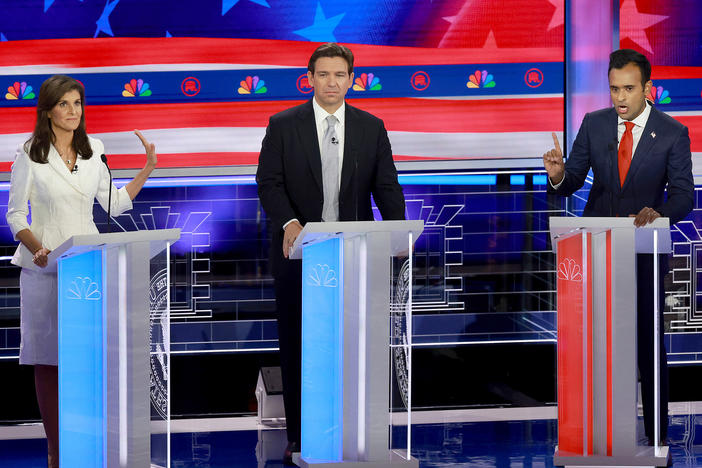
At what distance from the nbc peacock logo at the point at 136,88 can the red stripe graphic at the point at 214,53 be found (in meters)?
0.10

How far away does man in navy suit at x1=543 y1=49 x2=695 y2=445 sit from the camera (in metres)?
4.48

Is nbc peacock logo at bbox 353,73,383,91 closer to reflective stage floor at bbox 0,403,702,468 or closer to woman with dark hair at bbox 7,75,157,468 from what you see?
reflective stage floor at bbox 0,403,702,468

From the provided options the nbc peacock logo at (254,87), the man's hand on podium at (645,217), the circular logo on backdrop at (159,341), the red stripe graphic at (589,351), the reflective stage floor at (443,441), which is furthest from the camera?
the nbc peacock logo at (254,87)

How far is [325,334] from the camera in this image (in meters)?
3.98

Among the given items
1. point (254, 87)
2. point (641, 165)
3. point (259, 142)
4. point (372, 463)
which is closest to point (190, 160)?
point (259, 142)

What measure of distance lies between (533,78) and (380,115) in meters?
0.86

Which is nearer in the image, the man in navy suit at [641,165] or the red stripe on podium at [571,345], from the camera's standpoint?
the red stripe on podium at [571,345]

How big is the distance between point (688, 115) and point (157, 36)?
290 cm

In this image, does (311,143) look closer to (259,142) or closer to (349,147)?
(349,147)

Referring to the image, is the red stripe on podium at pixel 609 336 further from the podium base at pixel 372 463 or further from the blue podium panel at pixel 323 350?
the blue podium panel at pixel 323 350

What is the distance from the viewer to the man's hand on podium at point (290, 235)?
423 centimetres

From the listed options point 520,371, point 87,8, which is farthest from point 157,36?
point 520,371

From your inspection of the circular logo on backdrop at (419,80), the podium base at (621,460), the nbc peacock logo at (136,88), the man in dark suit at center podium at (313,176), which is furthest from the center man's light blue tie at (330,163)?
the nbc peacock logo at (136,88)

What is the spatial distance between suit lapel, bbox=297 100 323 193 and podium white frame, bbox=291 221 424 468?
562 millimetres
